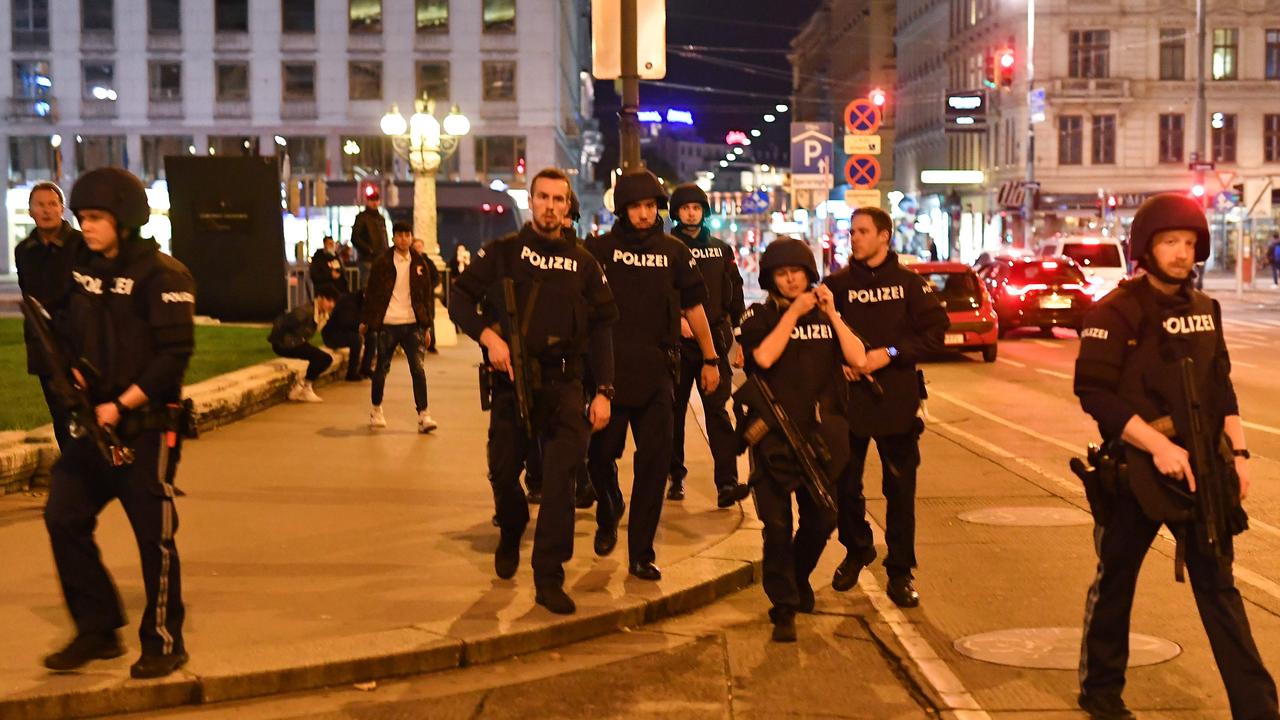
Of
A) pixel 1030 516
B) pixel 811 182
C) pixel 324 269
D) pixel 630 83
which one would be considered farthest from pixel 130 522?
pixel 811 182

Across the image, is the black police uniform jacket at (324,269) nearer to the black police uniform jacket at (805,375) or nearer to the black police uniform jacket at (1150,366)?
the black police uniform jacket at (805,375)

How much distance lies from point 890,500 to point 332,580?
2.63m

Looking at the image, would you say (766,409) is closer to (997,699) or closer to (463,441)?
(997,699)

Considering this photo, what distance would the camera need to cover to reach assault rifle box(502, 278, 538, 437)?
7.39 metres

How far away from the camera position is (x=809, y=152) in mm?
25375

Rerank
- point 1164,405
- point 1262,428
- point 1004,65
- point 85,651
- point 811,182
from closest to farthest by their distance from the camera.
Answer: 1. point 1164,405
2. point 85,651
3. point 1262,428
4. point 811,182
5. point 1004,65

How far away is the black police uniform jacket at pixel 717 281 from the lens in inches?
423

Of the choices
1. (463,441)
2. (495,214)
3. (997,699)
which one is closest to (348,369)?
(463,441)

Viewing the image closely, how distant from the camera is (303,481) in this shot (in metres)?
11.2

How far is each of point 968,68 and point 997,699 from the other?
241 feet

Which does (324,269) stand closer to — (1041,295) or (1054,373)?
(1054,373)

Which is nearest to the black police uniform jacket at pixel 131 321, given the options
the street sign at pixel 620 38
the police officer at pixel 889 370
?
the police officer at pixel 889 370

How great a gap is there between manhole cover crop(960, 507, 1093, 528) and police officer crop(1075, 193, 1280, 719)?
4.54m

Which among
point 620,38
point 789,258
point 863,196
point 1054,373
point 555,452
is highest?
point 620,38
